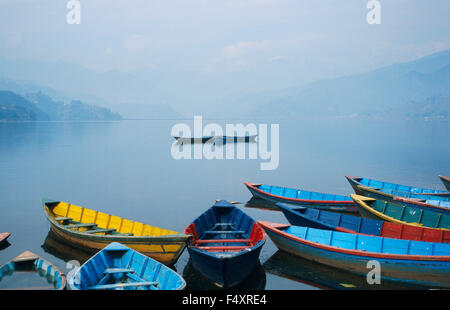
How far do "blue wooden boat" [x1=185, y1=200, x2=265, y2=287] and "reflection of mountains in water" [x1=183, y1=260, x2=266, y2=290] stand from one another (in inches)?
12.2

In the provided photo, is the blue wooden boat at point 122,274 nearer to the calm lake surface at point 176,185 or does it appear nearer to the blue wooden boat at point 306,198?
the calm lake surface at point 176,185

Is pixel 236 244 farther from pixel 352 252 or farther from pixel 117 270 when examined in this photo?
pixel 117 270

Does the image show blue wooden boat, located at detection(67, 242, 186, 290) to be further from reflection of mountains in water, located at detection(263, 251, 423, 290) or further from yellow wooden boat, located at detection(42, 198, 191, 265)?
reflection of mountains in water, located at detection(263, 251, 423, 290)

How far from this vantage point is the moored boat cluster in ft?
39.3

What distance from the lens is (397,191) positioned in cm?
2408

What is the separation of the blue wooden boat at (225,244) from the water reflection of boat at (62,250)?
5.06 metres

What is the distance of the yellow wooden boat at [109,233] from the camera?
1388cm

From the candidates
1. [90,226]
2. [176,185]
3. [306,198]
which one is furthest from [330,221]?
[176,185]

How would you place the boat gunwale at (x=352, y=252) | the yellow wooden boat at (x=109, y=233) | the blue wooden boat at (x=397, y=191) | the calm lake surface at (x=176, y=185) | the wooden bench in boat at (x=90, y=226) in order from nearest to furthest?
the boat gunwale at (x=352, y=252) < the yellow wooden boat at (x=109, y=233) < the calm lake surface at (x=176, y=185) < the wooden bench in boat at (x=90, y=226) < the blue wooden boat at (x=397, y=191)

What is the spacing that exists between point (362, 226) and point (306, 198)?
8086 mm

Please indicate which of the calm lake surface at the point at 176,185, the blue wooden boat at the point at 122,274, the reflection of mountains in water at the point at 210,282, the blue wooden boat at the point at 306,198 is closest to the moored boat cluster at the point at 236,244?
the blue wooden boat at the point at 122,274

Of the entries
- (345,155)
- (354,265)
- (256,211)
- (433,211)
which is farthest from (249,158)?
(354,265)

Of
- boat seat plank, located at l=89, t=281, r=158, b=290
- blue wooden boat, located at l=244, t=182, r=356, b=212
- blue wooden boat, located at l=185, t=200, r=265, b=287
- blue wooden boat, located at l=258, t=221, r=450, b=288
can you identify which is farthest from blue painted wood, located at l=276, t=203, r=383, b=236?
boat seat plank, located at l=89, t=281, r=158, b=290

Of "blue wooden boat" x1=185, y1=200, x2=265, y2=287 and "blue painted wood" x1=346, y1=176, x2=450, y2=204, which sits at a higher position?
"blue painted wood" x1=346, y1=176, x2=450, y2=204
